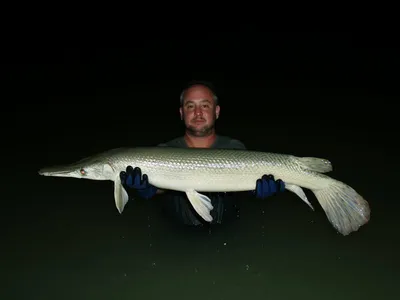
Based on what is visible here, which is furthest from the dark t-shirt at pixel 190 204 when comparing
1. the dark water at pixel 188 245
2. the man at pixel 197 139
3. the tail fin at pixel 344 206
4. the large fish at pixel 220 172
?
the tail fin at pixel 344 206

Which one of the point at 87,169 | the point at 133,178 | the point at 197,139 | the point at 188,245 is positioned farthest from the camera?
the point at 188,245

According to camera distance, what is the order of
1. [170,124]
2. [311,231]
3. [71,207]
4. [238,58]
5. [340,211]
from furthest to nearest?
1. [238,58]
2. [170,124]
3. [71,207]
4. [311,231]
5. [340,211]

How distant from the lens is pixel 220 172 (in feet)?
9.60

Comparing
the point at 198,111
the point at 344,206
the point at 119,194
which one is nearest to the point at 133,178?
the point at 119,194

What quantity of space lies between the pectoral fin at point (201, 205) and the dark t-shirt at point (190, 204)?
39.5 inches

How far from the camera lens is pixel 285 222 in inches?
203

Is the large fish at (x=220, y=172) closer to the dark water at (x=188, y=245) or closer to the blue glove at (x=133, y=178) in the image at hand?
the blue glove at (x=133, y=178)

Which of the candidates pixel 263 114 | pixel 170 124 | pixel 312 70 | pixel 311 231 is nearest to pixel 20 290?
pixel 311 231

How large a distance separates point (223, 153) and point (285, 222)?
8.53 ft

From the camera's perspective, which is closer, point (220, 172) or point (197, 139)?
point (220, 172)

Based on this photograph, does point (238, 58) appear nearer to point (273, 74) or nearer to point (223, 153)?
point (273, 74)

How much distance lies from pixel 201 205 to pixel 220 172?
0.31 m

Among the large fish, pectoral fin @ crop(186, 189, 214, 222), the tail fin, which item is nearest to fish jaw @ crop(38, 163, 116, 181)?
the large fish

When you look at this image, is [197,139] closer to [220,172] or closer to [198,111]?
[198,111]
